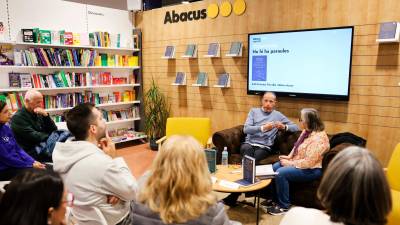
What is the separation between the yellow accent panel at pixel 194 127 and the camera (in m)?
→ 4.60

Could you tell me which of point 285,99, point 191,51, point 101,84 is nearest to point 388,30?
point 285,99

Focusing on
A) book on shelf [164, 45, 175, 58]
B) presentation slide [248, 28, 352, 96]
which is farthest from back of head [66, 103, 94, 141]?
book on shelf [164, 45, 175, 58]

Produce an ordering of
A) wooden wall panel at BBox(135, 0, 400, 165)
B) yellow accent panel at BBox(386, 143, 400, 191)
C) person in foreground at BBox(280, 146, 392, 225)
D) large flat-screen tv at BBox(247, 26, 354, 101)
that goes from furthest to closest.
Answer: large flat-screen tv at BBox(247, 26, 354, 101), wooden wall panel at BBox(135, 0, 400, 165), yellow accent panel at BBox(386, 143, 400, 191), person in foreground at BBox(280, 146, 392, 225)

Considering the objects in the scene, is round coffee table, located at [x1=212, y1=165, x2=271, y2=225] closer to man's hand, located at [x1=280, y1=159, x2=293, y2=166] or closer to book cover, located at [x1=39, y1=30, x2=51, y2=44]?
man's hand, located at [x1=280, y1=159, x2=293, y2=166]

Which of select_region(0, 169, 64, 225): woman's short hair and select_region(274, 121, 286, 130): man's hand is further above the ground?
select_region(0, 169, 64, 225): woman's short hair

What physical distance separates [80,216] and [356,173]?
1.49 meters

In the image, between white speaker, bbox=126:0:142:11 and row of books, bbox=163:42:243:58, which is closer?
row of books, bbox=163:42:243:58

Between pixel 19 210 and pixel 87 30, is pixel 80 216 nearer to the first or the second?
pixel 19 210

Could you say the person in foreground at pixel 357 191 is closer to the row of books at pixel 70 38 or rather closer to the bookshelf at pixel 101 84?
the bookshelf at pixel 101 84

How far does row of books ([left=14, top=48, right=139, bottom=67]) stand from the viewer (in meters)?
4.90

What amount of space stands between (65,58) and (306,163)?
416 cm

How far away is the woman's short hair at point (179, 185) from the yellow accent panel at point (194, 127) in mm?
3088

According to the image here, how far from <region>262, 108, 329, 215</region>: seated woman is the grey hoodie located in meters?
1.99

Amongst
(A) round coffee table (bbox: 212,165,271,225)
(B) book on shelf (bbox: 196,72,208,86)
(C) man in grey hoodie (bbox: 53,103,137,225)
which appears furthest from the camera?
(B) book on shelf (bbox: 196,72,208,86)
